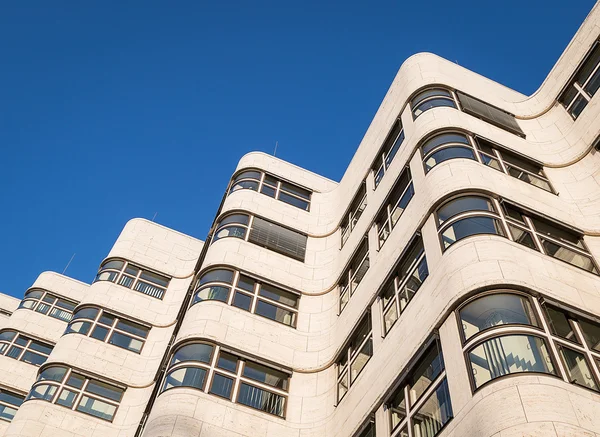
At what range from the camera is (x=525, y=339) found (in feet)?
41.1

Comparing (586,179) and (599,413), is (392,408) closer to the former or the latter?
(599,413)

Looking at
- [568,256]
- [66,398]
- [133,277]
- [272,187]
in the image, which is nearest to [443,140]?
[568,256]

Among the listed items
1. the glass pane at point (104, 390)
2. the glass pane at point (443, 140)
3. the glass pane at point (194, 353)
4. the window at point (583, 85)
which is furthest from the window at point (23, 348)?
the window at point (583, 85)

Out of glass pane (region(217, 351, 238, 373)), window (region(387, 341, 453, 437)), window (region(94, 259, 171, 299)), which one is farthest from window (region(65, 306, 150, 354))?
window (region(387, 341, 453, 437))

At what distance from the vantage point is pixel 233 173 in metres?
29.8

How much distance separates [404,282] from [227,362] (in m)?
Result: 6.16

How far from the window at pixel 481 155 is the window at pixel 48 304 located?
2681 centimetres

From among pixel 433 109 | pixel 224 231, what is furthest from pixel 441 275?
pixel 224 231

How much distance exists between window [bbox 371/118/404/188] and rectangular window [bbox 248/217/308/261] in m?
4.28

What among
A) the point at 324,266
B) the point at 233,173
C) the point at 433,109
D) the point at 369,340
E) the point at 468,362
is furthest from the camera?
the point at 233,173

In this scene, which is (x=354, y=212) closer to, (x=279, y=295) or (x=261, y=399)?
(x=279, y=295)

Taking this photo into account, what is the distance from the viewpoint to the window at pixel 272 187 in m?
28.6

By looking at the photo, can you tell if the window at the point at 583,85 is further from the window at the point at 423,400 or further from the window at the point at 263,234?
the window at the point at 423,400

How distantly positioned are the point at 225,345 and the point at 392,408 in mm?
6525
